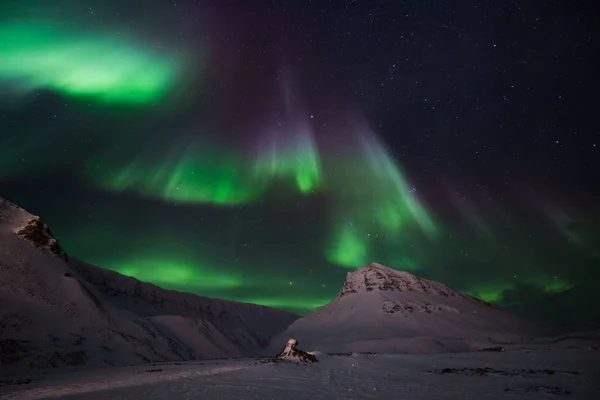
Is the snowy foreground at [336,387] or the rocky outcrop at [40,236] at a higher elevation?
the rocky outcrop at [40,236]

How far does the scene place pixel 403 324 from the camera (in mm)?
148875

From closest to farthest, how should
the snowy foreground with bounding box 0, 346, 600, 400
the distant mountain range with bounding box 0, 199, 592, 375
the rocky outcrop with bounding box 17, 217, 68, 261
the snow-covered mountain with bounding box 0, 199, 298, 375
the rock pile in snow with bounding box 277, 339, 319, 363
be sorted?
the snowy foreground with bounding box 0, 346, 600, 400 < the rock pile in snow with bounding box 277, 339, 319, 363 < the snow-covered mountain with bounding box 0, 199, 298, 375 < the distant mountain range with bounding box 0, 199, 592, 375 < the rocky outcrop with bounding box 17, 217, 68, 261

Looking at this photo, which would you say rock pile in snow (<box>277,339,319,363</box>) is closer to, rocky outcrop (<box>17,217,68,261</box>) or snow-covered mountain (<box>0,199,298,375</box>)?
snow-covered mountain (<box>0,199,298,375</box>)

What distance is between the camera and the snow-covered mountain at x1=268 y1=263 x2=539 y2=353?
117 m

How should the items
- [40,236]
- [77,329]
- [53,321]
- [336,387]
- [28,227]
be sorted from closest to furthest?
[336,387] < [53,321] < [77,329] < [28,227] < [40,236]

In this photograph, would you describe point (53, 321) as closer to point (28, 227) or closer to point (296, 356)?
point (28, 227)

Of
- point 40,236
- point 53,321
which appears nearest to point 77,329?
point 53,321

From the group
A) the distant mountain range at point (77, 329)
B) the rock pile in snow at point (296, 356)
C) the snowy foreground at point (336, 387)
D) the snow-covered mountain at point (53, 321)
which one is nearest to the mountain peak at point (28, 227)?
the snow-covered mountain at point (53, 321)

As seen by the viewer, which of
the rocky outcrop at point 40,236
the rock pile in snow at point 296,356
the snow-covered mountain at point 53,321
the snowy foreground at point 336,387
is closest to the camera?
the snowy foreground at point 336,387

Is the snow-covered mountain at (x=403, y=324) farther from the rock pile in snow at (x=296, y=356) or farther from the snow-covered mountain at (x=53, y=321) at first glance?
the rock pile in snow at (x=296, y=356)

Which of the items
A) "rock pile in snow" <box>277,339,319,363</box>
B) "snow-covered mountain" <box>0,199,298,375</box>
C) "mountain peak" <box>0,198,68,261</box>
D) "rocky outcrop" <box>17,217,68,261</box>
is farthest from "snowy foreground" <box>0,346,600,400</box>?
"mountain peak" <box>0,198,68,261</box>

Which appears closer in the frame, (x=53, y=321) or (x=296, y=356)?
(x=296, y=356)

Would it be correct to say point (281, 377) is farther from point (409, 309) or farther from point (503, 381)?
point (409, 309)

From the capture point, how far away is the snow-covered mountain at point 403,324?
383 feet
